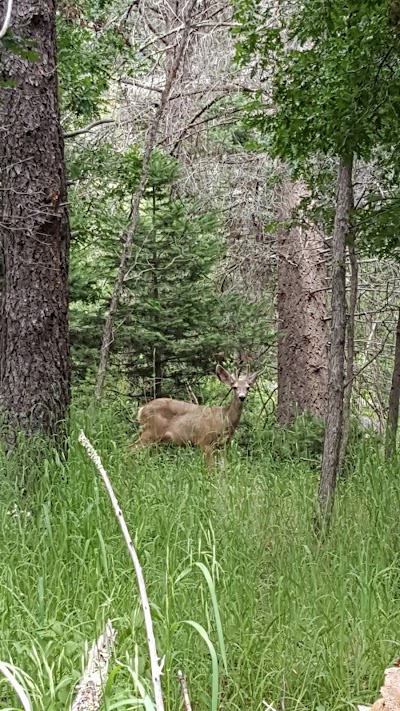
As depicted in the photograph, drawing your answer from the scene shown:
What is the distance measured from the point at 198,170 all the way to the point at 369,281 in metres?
2.74

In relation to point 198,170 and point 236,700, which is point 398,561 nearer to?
point 236,700

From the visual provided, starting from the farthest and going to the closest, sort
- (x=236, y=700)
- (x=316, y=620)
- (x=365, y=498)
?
(x=365, y=498) < (x=316, y=620) < (x=236, y=700)

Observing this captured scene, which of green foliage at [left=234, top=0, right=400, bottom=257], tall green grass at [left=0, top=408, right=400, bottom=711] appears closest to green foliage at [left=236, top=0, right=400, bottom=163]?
green foliage at [left=234, top=0, right=400, bottom=257]

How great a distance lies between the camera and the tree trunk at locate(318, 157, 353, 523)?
4.26 meters

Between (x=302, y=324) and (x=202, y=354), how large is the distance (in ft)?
5.08

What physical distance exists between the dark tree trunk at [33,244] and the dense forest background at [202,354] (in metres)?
0.01

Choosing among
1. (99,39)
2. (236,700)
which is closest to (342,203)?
(236,700)

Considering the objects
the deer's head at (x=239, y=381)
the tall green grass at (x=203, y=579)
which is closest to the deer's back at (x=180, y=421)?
the deer's head at (x=239, y=381)

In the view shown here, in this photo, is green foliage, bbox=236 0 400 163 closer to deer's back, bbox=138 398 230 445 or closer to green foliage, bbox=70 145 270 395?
deer's back, bbox=138 398 230 445

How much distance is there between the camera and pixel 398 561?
361 centimetres

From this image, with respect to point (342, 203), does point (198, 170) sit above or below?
above

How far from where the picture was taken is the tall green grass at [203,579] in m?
2.50

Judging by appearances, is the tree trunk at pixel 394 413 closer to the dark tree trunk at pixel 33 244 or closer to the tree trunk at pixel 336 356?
the tree trunk at pixel 336 356

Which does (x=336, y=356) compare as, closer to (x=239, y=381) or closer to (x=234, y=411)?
(x=239, y=381)
